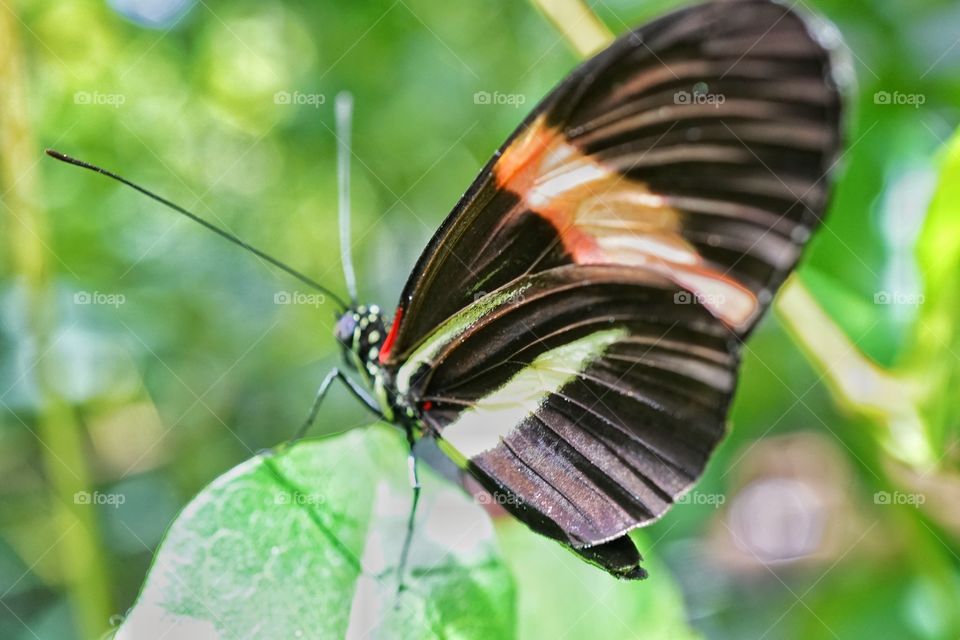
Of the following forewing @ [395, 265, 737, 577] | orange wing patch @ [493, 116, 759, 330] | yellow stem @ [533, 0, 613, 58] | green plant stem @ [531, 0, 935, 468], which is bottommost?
green plant stem @ [531, 0, 935, 468]

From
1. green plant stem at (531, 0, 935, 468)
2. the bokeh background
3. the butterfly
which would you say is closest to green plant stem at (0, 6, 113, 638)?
the bokeh background

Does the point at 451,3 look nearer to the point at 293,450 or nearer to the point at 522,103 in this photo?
the point at 522,103

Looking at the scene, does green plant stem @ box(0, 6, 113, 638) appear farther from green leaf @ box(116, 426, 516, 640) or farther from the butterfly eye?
green leaf @ box(116, 426, 516, 640)

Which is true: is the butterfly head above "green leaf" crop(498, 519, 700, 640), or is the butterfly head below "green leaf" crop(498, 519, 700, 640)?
above

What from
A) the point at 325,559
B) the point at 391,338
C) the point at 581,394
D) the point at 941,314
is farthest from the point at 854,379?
the point at 325,559

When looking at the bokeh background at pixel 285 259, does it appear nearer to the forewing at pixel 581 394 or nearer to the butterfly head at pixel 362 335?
the forewing at pixel 581 394

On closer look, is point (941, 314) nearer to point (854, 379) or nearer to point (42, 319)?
point (854, 379)
